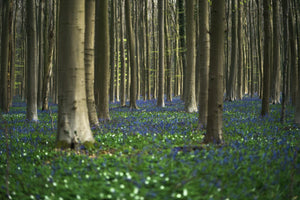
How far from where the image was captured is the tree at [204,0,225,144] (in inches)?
269

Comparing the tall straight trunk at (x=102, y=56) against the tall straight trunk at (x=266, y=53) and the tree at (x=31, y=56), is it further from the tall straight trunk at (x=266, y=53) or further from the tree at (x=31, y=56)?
the tall straight trunk at (x=266, y=53)

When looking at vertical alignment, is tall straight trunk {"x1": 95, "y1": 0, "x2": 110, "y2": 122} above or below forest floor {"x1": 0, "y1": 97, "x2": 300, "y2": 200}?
above

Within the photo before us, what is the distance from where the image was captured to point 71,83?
679 cm

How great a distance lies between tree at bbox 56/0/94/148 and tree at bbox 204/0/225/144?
2849mm

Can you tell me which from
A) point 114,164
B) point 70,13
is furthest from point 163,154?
point 70,13

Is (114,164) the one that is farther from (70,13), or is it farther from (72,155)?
(70,13)

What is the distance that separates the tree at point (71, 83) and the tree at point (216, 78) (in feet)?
9.35

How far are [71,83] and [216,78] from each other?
132 inches

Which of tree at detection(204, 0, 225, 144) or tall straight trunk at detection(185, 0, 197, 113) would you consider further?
tall straight trunk at detection(185, 0, 197, 113)

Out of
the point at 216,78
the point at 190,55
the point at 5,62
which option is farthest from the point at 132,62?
the point at 216,78

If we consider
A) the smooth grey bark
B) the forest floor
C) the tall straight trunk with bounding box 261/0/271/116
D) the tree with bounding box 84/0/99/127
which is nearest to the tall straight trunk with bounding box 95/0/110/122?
the tree with bounding box 84/0/99/127

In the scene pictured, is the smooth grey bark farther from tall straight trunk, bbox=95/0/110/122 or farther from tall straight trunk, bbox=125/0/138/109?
tall straight trunk, bbox=95/0/110/122

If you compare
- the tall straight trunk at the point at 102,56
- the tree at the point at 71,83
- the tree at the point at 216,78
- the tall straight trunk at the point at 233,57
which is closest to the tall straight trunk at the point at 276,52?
the tall straight trunk at the point at 233,57

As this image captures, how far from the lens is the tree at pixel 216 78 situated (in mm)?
6824
